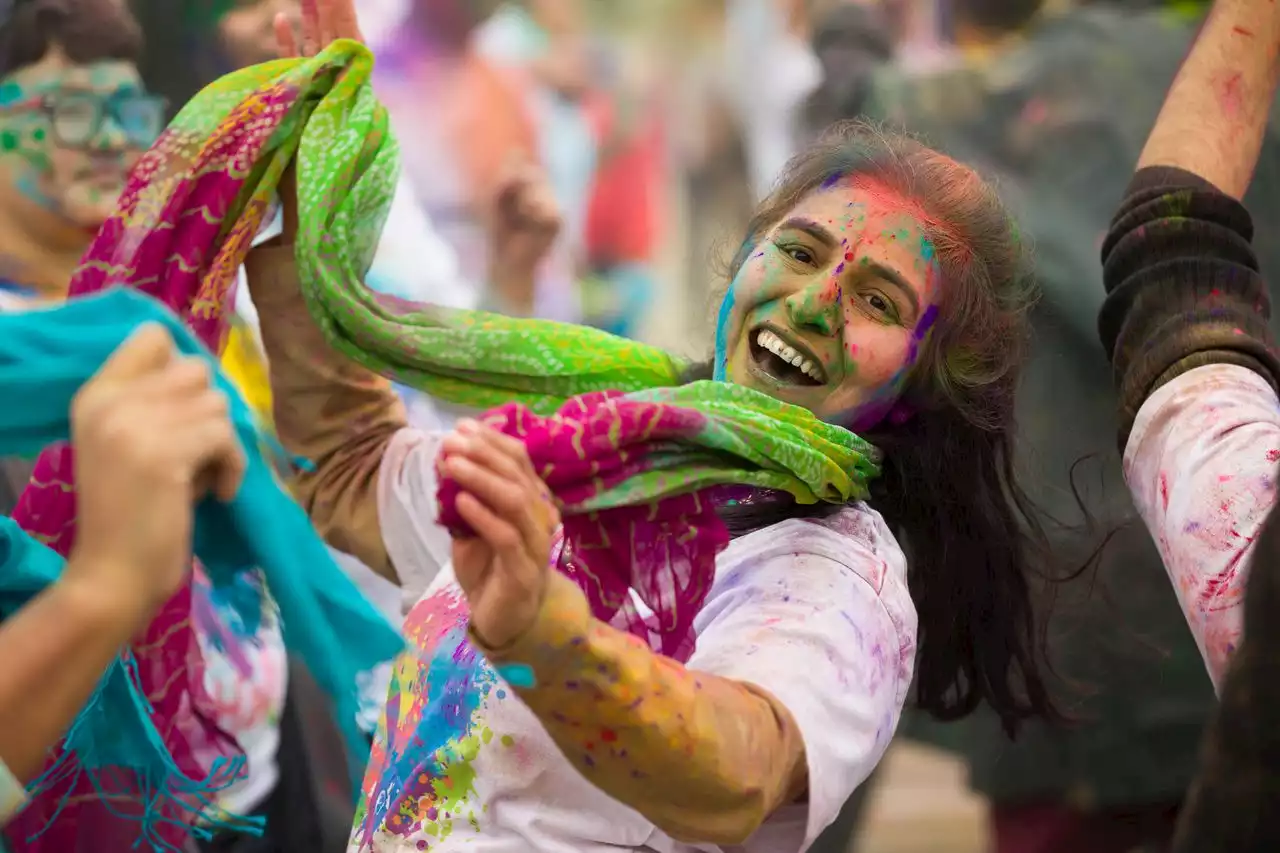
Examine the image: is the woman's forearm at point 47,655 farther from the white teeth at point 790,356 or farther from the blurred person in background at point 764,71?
the blurred person in background at point 764,71

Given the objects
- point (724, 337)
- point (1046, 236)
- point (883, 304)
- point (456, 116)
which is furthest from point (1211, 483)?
point (456, 116)

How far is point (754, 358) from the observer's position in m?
1.40

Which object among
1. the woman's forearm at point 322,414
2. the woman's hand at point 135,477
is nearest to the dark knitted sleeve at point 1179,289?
the woman's forearm at point 322,414

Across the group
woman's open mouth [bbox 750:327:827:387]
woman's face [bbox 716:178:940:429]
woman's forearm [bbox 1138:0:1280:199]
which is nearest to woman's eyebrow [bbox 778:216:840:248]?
woman's face [bbox 716:178:940:429]

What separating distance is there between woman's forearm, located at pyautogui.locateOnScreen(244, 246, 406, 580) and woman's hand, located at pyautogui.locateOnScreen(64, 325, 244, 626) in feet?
2.44

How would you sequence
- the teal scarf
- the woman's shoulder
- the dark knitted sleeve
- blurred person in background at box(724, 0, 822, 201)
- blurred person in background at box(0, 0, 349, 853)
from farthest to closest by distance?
blurred person in background at box(724, 0, 822, 201)
blurred person in background at box(0, 0, 349, 853)
the dark knitted sleeve
the woman's shoulder
the teal scarf

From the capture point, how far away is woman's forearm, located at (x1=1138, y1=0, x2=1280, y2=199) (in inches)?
66.1

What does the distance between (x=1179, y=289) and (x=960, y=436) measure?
0.33m

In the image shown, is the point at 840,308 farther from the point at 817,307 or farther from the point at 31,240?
the point at 31,240

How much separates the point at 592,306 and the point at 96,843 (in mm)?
3765

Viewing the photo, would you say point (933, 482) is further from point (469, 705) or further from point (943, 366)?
point (469, 705)

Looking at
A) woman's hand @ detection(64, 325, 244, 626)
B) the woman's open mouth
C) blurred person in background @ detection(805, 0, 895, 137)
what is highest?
woman's hand @ detection(64, 325, 244, 626)

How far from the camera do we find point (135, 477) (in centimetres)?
92

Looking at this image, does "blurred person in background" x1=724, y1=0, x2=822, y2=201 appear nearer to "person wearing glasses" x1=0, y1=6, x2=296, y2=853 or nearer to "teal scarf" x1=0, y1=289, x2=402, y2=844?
"person wearing glasses" x1=0, y1=6, x2=296, y2=853
